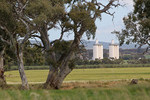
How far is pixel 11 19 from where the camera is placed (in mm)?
23844

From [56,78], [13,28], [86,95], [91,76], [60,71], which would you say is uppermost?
[13,28]

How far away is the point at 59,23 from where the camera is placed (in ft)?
80.9

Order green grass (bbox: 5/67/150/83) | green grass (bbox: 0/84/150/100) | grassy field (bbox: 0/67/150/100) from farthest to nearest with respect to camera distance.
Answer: green grass (bbox: 5/67/150/83)
grassy field (bbox: 0/67/150/100)
green grass (bbox: 0/84/150/100)

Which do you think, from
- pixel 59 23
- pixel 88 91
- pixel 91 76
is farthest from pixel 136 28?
pixel 91 76

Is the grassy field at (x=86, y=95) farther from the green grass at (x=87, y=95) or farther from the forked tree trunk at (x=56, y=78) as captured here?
the forked tree trunk at (x=56, y=78)

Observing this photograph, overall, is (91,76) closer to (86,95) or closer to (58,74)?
(58,74)

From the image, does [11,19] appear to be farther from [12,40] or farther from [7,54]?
[7,54]

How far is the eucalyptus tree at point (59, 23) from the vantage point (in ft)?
74.6

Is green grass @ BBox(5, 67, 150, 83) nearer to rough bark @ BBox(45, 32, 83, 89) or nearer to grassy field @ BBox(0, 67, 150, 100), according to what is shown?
grassy field @ BBox(0, 67, 150, 100)

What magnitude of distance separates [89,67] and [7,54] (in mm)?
59402

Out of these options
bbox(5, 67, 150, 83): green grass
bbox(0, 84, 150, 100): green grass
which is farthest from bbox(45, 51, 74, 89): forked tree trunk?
bbox(0, 84, 150, 100): green grass

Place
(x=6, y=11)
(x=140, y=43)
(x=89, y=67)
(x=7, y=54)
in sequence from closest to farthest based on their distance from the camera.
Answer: (x=6, y=11)
(x=140, y=43)
(x=7, y=54)
(x=89, y=67)

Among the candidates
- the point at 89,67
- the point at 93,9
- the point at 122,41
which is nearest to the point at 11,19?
the point at 93,9

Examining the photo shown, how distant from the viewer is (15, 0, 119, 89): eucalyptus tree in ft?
74.6
